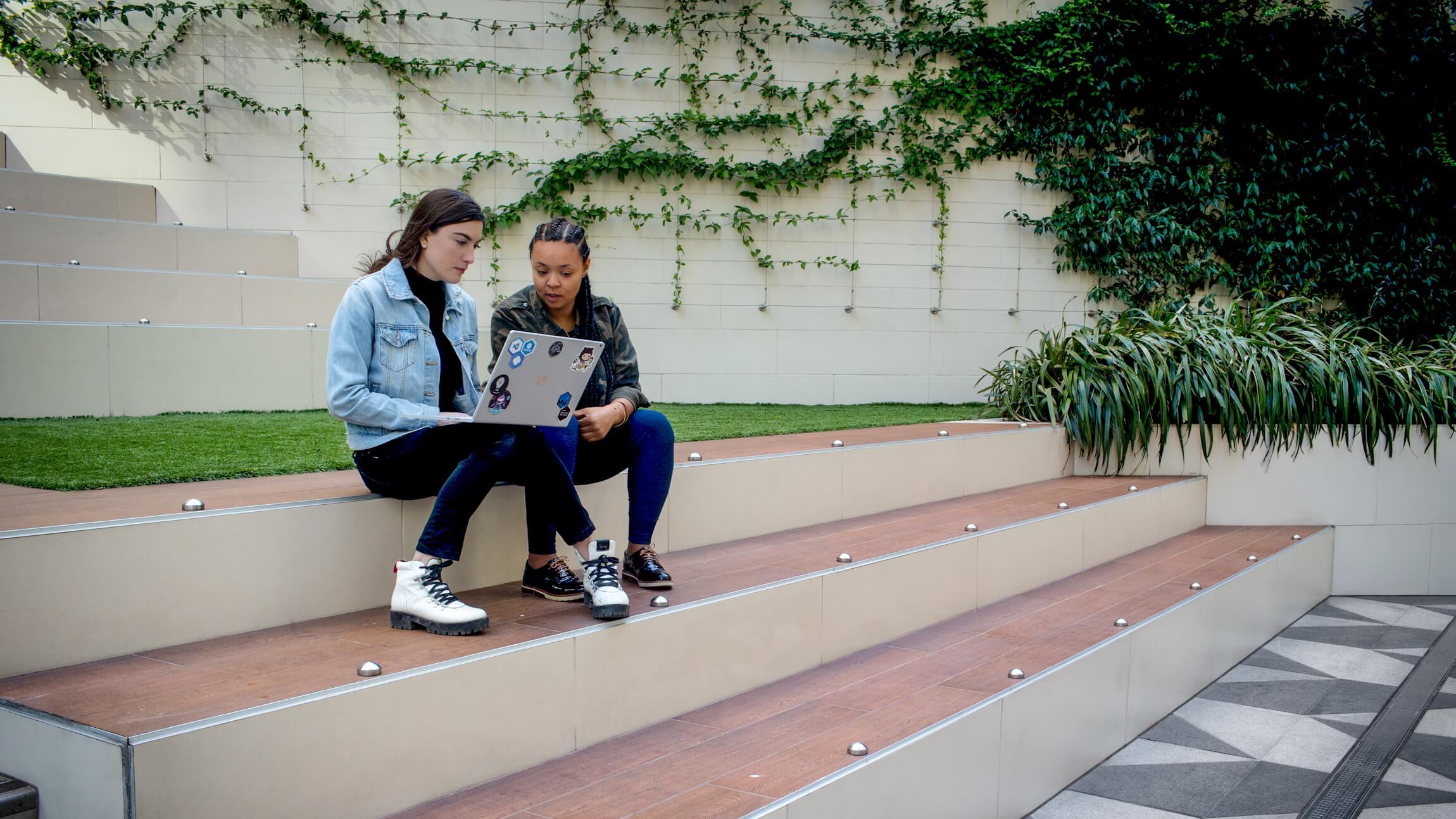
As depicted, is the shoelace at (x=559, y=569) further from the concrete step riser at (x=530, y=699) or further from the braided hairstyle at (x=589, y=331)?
the braided hairstyle at (x=589, y=331)

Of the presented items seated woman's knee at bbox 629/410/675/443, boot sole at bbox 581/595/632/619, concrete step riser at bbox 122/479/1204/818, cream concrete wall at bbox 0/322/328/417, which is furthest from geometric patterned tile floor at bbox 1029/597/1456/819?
cream concrete wall at bbox 0/322/328/417

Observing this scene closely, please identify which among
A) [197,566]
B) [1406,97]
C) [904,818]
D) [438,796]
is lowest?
[904,818]

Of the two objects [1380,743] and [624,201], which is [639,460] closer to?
[1380,743]

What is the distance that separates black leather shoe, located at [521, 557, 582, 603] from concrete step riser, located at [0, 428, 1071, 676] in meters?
0.14

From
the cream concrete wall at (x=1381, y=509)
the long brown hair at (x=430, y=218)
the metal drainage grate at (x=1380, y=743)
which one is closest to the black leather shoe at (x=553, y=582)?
the long brown hair at (x=430, y=218)

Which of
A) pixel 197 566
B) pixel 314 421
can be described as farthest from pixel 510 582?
pixel 314 421

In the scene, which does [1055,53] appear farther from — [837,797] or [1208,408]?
[837,797]

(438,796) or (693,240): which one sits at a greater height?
(693,240)

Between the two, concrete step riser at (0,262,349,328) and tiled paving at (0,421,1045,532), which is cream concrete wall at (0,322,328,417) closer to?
concrete step riser at (0,262,349,328)

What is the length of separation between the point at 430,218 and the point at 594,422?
1.76 feet

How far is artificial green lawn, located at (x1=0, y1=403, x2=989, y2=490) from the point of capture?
7.47 ft

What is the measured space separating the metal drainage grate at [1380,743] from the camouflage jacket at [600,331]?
179cm

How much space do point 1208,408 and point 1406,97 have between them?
10.7 ft

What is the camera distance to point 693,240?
582 cm
